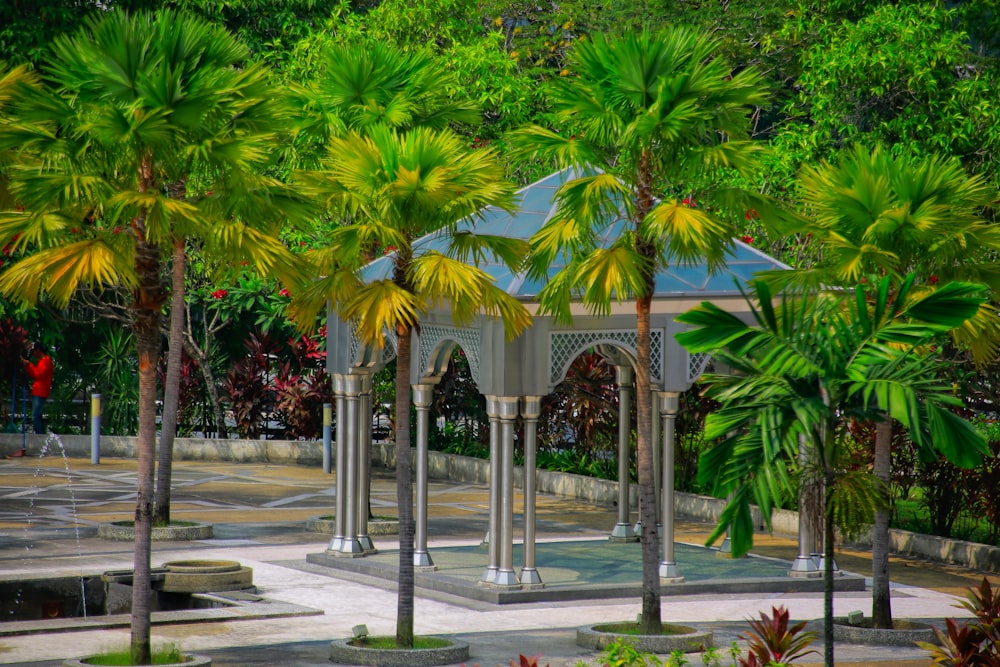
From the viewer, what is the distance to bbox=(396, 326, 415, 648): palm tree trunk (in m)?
12.6

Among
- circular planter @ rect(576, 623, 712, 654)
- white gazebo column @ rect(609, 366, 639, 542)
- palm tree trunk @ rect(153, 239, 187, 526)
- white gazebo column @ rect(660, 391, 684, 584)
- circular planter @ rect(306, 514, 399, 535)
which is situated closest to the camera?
circular planter @ rect(576, 623, 712, 654)

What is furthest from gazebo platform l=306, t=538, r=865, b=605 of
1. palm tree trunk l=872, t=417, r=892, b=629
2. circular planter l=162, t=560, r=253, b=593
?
palm tree trunk l=872, t=417, r=892, b=629

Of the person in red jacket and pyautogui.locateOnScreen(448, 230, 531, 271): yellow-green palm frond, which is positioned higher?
pyautogui.locateOnScreen(448, 230, 531, 271): yellow-green palm frond

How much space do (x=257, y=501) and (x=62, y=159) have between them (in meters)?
11.7

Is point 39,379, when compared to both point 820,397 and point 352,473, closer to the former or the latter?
point 352,473

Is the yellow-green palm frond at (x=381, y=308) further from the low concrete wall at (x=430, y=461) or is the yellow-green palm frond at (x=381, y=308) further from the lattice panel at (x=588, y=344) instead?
the low concrete wall at (x=430, y=461)

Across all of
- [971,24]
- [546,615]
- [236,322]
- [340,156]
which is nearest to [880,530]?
[546,615]

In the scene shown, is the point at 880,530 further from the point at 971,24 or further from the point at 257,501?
the point at 257,501

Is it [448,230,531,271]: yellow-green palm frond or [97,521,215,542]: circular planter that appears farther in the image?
[97,521,215,542]: circular planter

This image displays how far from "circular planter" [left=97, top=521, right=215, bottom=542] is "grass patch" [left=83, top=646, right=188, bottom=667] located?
22.7 ft

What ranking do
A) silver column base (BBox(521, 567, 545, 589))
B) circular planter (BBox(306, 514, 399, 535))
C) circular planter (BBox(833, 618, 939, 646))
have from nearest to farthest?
1. circular planter (BBox(833, 618, 939, 646))
2. silver column base (BBox(521, 567, 545, 589))
3. circular planter (BBox(306, 514, 399, 535))

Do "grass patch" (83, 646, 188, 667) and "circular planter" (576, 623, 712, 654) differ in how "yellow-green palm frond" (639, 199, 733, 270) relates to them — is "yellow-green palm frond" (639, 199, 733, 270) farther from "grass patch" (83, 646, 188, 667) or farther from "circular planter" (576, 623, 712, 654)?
"grass patch" (83, 646, 188, 667)

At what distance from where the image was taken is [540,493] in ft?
81.6

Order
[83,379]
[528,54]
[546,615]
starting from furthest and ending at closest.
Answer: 1. [83,379]
2. [528,54]
3. [546,615]
